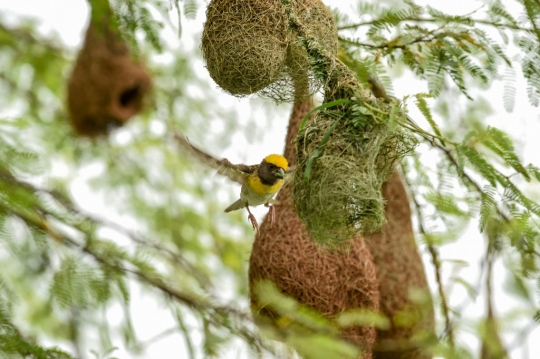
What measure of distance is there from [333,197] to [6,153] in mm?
828

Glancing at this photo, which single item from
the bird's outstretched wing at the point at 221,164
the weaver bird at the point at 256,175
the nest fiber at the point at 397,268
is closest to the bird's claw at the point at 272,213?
the weaver bird at the point at 256,175

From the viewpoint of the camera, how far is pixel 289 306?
202 cm

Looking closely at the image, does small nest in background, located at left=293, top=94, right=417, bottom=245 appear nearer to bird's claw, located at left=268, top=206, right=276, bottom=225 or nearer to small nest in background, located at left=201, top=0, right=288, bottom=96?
small nest in background, located at left=201, top=0, right=288, bottom=96

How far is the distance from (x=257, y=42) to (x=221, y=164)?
48 centimetres

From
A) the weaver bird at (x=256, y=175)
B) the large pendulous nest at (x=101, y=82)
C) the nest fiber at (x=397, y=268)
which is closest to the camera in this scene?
the weaver bird at (x=256, y=175)

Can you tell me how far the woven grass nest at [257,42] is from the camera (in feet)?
7.15

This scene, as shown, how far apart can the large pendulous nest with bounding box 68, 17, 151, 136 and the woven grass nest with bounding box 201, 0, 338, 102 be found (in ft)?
5.38

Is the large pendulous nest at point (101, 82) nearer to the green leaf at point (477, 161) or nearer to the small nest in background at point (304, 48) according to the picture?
the small nest in background at point (304, 48)

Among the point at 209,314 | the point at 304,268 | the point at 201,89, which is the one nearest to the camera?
the point at 209,314

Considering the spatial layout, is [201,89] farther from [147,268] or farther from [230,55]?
[147,268]

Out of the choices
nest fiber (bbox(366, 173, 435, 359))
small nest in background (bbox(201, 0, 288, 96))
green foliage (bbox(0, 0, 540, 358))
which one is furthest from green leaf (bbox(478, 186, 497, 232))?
nest fiber (bbox(366, 173, 435, 359))

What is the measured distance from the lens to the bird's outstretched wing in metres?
2.33

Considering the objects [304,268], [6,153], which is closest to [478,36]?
[304,268]

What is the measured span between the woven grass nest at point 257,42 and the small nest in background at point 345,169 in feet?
0.57
